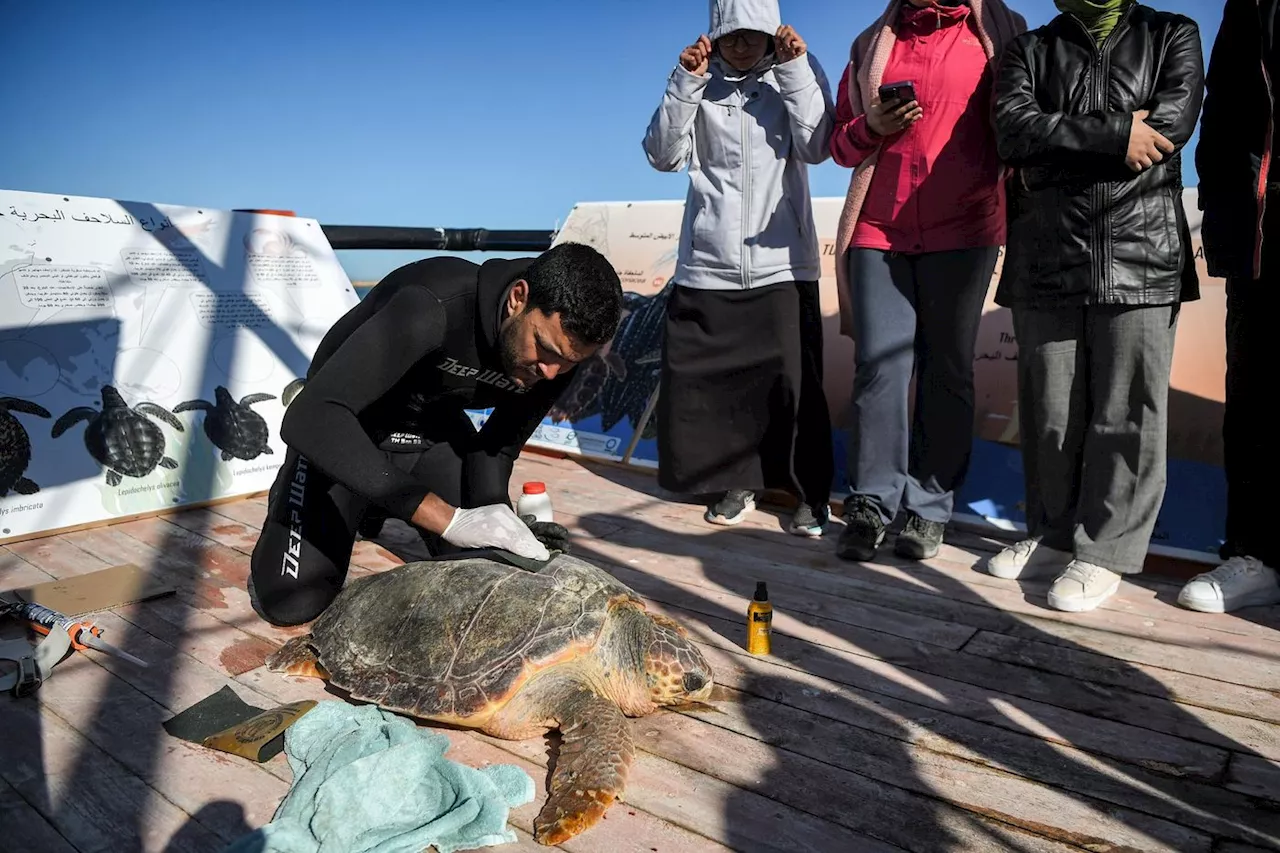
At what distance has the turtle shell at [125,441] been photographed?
4043 mm

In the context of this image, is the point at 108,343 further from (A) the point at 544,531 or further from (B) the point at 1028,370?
(B) the point at 1028,370

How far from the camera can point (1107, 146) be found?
2.72 meters

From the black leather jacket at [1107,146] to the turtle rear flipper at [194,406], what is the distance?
156 inches

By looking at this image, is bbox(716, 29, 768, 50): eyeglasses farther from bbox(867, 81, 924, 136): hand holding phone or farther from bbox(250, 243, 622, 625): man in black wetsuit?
bbox(250, 243, 622, 625): man in black wetsuit

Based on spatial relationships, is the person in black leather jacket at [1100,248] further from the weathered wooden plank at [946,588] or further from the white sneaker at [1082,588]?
the weathered wooden plank at [946,588]

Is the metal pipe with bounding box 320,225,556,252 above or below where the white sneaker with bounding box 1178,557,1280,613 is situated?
above

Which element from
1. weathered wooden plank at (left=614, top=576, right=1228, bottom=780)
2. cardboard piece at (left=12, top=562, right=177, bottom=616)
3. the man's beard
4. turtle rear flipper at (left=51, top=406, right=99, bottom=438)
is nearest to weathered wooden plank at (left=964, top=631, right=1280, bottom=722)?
weathered wooden plank at (left=614, top=576, right=1228, bottom=780)

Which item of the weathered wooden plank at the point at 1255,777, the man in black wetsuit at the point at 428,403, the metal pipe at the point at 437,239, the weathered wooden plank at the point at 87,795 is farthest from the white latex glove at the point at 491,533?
the metal pipe at the point at 437,239

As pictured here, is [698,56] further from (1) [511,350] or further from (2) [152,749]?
(2) [152,749]

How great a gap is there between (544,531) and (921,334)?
177 cm

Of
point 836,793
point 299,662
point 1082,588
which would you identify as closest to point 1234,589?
point 1082,588

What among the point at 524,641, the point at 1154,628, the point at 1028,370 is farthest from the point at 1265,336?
the point at 524,641

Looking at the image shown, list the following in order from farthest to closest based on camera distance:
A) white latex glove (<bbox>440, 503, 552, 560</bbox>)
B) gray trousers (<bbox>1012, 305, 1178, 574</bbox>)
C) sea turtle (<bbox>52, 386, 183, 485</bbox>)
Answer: sea turtle (<bbox>52, 386, 183, 485</bbox>)
gray trousers (<bbox>1012, 305, 1178, 574</bbox>)
white latex glove (<bbox>440, 503, 552, 560</bbox>)

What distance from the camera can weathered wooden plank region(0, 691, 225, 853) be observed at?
1.79 metres
